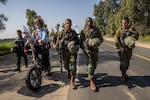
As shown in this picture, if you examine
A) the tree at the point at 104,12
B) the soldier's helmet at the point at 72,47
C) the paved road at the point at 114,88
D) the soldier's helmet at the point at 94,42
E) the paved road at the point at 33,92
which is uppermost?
Answer: the tree at the point at 104,12

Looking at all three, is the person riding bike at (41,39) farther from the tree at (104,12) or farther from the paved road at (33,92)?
the tree at (104,12)

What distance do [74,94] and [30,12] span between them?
46.6 meters

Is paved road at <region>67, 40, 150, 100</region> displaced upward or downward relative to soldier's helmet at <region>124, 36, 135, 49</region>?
downward

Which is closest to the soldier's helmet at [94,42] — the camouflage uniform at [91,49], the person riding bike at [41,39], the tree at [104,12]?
the camouflage uniform at [91,49]

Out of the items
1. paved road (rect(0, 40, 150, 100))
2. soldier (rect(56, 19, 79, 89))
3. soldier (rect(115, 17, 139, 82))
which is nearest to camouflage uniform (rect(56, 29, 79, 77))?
soldier (rect(56, 19, 79, 89))

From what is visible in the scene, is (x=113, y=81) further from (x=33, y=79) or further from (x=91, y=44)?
(x=33, y=79)

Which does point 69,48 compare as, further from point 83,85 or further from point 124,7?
point 124,7

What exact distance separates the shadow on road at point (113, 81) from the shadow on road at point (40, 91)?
865mm

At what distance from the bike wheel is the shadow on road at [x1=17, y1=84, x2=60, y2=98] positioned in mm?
161

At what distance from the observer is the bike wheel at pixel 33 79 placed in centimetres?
894

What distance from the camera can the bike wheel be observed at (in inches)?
352

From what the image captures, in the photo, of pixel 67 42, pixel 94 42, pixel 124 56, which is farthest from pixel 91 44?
pixel 124 56

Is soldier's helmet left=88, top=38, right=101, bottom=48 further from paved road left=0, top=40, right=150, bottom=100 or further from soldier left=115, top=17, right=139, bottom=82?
paved road left=0, top=40, right=150, bottom=100

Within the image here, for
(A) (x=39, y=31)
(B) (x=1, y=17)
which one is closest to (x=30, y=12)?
(B) (x=1, y=17)
